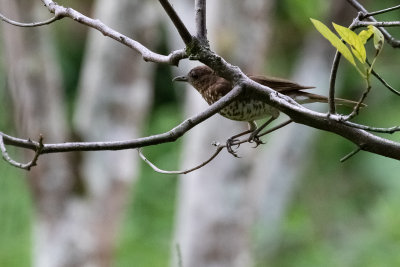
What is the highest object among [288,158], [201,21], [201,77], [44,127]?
[288,158]

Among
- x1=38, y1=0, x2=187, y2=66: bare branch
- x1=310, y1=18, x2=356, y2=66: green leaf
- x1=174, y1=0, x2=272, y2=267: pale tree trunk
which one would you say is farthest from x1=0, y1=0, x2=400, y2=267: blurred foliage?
x1=310, y1=18, x2=356, y2=66: green leaf

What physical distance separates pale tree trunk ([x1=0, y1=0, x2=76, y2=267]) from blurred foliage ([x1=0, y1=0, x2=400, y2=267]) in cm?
127

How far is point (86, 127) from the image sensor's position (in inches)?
215

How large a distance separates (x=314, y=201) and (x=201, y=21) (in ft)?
26.4

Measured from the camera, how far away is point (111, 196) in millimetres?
5504

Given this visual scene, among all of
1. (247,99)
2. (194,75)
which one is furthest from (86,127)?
(247,99)

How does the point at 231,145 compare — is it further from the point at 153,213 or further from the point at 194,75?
the point at 153,213

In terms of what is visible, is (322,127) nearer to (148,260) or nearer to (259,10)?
(259,10)

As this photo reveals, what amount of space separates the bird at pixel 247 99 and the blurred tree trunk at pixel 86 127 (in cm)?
268

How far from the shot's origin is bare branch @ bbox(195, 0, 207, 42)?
1.74 m

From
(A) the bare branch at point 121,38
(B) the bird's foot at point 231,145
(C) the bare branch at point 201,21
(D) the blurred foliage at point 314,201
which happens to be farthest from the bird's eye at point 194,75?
(D) the blurred foliage at point 314,201

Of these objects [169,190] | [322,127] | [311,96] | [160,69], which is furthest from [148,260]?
[322,127]

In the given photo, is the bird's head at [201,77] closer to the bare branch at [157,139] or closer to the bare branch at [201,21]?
the bare branch at [201,21]

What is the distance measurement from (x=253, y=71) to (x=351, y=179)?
497 cm
